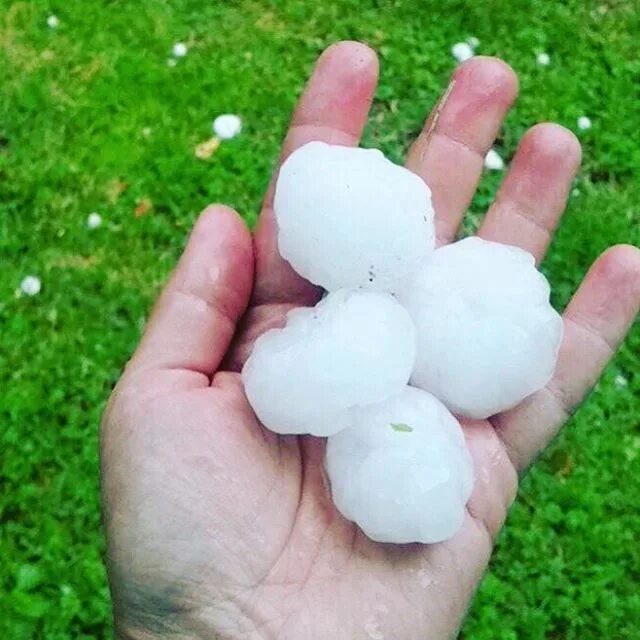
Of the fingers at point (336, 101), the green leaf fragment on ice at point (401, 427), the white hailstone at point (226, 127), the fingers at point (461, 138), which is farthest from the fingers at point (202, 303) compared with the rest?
the white hailstone at point (226, 127)

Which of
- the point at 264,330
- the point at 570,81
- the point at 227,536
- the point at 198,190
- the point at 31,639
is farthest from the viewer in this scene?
the point at 570,81

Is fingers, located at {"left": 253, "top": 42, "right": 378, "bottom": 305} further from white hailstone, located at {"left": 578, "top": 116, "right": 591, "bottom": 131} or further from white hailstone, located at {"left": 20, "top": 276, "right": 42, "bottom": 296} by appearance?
white hailstone, located at {"left": 578, "top": 116, "right": 591, "bottom": 131}

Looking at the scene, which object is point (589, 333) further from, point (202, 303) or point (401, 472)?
point (202, 303)

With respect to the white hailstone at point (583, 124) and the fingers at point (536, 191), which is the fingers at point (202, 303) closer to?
the fingers at point (536, 191)

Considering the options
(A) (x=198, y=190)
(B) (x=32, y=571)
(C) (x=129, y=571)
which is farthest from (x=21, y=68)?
(C) (x=129, y=571)

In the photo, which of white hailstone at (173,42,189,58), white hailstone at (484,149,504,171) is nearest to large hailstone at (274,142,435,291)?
white hailstone at (484,149,504,171)

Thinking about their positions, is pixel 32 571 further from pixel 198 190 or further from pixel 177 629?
pixel 198 190

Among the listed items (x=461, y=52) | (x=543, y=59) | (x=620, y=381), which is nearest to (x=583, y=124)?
(x=543, y=59)
